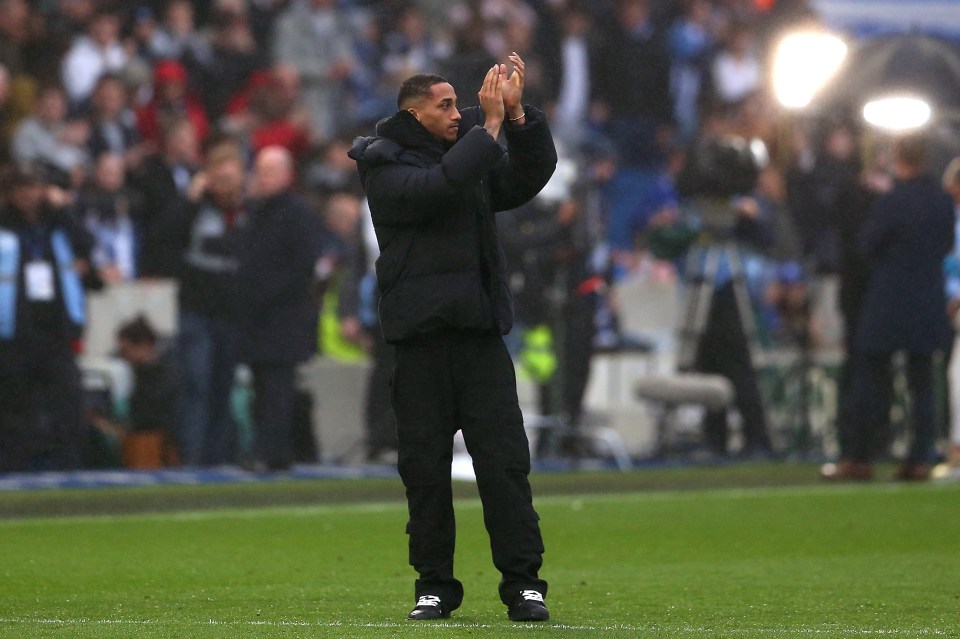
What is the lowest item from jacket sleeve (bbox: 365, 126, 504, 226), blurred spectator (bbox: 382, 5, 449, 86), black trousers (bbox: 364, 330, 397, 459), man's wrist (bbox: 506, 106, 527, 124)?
black trousers (bbox: 364, 330, 397, 459)

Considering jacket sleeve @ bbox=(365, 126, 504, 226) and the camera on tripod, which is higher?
the camera on tripod

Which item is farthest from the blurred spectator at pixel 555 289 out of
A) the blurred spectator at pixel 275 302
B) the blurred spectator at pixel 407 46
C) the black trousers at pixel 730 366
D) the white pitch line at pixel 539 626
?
the white pitch line at pixel 539 626

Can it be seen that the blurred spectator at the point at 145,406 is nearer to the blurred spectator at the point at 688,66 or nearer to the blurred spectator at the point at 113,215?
the blurred spectator at the point at 113,215

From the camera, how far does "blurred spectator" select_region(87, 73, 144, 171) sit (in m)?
16.8

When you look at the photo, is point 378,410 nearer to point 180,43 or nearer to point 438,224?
point 180,43

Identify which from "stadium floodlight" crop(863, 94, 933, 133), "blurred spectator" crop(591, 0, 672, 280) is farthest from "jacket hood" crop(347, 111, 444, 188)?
"blurred spectator" crop(591, 0, 672, 280)

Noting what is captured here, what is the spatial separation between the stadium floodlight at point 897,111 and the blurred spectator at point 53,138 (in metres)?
6.69

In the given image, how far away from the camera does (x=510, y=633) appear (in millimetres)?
6219

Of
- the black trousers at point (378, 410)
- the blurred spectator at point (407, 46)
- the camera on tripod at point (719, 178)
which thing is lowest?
the black trousers at point (378, 410)

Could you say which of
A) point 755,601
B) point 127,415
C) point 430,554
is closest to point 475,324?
point 430,554

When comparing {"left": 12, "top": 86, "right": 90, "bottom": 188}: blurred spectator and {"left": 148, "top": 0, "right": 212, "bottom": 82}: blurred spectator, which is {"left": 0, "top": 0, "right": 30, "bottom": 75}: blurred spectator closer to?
{"left": 12, "top": 86, "right": 90, "bottom": 188}: blurred spectator

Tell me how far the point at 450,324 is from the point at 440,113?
0.70 metres

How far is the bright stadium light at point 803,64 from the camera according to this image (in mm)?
18078

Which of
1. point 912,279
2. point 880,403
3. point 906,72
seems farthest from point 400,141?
point 906,72
